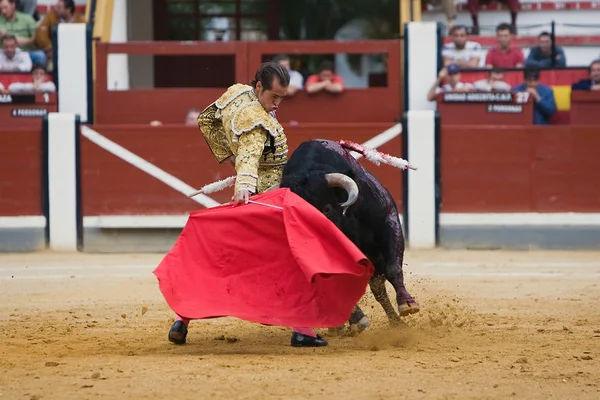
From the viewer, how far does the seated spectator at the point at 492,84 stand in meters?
9.37

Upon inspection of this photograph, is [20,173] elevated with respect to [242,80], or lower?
lower

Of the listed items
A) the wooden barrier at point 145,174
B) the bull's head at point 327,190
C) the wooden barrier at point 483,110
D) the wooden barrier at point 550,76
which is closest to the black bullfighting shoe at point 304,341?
the bull's head at point 327,190

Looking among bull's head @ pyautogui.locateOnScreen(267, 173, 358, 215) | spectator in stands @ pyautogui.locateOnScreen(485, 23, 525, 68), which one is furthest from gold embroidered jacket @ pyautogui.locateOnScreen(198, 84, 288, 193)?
spectator in stands @ pyautogui.locateOnScreen(485, 23, 525, 68)

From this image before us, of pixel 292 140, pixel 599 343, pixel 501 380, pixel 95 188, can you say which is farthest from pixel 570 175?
pixel 501 380

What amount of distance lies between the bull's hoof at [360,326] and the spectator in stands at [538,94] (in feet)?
15.7

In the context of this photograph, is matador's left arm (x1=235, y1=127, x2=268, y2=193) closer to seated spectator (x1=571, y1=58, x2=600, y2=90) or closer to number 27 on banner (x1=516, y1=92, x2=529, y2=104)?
number 27 on banner (x1=516, y1=92, x2=529, y2=104)

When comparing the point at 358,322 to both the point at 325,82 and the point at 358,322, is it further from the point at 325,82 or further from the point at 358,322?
the point at 325,82

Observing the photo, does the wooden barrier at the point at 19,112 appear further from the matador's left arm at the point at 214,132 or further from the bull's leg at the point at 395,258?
the bull's leg at the point at 395,258

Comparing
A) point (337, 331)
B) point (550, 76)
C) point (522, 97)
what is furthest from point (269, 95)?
point (550, 76)

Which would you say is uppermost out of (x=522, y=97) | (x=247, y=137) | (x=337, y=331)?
(x=522, y=97)

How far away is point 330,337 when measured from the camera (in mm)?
5043

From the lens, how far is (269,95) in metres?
4.68

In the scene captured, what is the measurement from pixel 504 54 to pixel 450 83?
74 cm

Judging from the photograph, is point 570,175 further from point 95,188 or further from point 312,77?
point 95,188
